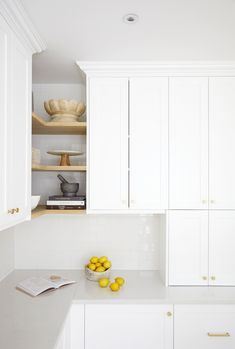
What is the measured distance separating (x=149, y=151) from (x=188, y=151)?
28cm

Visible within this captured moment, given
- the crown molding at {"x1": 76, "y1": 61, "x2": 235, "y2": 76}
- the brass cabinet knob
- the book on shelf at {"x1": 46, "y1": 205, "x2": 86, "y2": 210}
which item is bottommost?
the book on shelf at {"x1": 46, "y1": 205, "x2": 86, "y2": 210}

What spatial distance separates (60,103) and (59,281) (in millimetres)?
1320

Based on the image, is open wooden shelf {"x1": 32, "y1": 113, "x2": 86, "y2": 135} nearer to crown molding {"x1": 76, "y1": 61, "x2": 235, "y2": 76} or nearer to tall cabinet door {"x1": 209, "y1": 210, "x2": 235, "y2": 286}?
crown molding {"x1": 76, "y1": 61, "x2": 235, "y2": 76}

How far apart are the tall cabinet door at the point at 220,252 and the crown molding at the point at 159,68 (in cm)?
103

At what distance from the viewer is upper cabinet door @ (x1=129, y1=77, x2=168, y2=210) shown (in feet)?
6.26

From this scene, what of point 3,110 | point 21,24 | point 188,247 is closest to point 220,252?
point 188,247

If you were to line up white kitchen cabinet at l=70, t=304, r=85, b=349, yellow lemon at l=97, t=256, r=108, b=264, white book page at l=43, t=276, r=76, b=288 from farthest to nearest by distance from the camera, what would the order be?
yellow lemon at l=97, t=256, r=108, b=264 → white book page at l=43, t=276, r=76, b=288 → white kitchen cabinet at l=70, t=304, r=85, b=349

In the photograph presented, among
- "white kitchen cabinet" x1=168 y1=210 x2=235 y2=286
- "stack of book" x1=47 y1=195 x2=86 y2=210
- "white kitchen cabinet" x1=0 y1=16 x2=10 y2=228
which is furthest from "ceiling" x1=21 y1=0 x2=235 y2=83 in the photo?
"white kitchen cabinet" x1=168 y1=210 x2=235 y2=286

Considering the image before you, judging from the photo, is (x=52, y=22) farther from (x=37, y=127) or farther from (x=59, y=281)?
(x=59, y=281)

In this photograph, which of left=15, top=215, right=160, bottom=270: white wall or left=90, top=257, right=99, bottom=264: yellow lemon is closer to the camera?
left=90, top=257, right=99, bottom=264: yellow lemon

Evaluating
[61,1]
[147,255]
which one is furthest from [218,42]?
[147,255]

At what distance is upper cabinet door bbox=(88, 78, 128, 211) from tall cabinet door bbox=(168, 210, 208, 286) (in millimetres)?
411

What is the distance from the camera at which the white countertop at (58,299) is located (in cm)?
131

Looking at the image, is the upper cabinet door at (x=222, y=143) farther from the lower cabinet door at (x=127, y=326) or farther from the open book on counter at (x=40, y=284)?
the open book on counter at (x=40, y=284)
